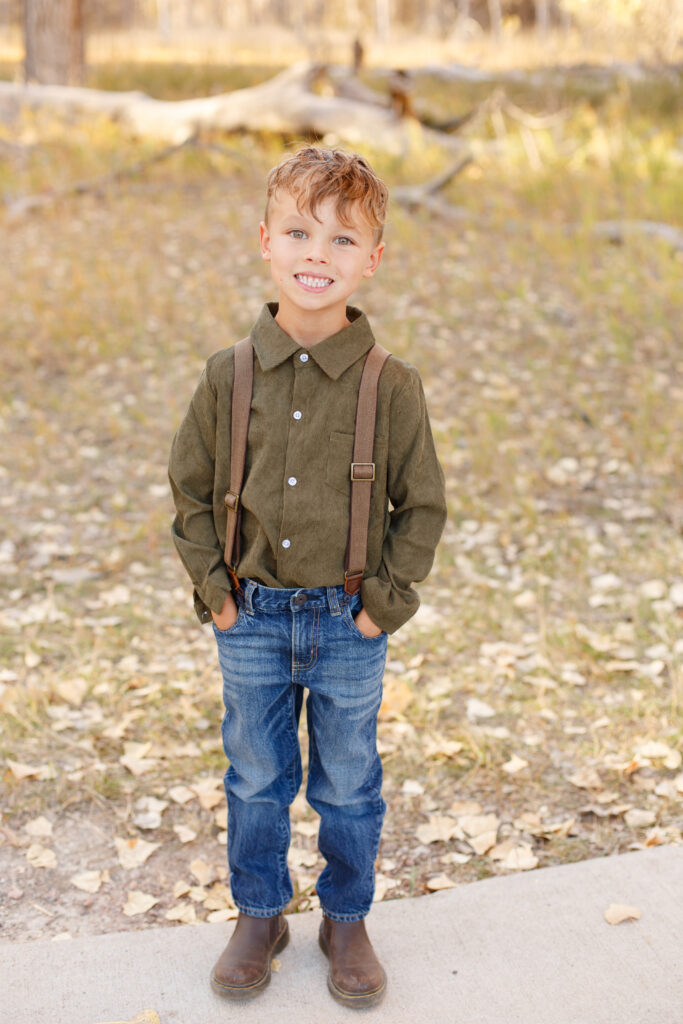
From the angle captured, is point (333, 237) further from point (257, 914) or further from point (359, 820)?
point (257, 914)

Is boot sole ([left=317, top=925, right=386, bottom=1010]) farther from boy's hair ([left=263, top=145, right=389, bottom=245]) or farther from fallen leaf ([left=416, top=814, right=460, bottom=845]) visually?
boy's hair ([left=263, top=145, right=389, bottom=245])

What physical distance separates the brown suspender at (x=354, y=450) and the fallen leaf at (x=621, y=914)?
122 cm

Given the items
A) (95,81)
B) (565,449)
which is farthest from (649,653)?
(95,81)

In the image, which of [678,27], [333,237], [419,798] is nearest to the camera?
[333,237]

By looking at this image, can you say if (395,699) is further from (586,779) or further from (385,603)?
(385,603)

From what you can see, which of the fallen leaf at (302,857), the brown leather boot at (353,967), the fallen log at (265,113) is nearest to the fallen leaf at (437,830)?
Answer: the fallen leaf at (302,857)

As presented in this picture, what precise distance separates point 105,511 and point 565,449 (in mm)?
2720

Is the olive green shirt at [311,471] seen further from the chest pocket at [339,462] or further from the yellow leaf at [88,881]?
the yellow leaf at [88,881]

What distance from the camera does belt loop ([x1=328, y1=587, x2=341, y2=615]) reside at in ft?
6.92

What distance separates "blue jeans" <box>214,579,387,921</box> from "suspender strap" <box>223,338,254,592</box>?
0.17 meters

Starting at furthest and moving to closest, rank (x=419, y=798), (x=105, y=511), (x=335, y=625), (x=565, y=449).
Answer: (x=565, y=449) < (x=105, y=511) < (x=419, y=798) < (x=335, y=625)

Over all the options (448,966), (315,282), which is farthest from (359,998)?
(315,282)

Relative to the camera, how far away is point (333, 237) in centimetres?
200

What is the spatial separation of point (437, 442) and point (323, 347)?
12.8ft
